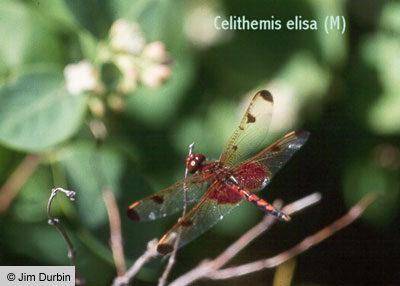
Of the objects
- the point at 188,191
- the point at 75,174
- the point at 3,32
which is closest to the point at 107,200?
the point at 75,174

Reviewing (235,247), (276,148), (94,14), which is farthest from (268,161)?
(94,14)

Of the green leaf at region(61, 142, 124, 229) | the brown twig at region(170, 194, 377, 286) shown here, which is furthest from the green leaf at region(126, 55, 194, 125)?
the brown twig at region(170, 194, 377, 286)

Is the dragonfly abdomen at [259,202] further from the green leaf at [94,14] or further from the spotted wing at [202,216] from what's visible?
the green leaf at [94,14]

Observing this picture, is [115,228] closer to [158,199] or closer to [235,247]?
[158,199]

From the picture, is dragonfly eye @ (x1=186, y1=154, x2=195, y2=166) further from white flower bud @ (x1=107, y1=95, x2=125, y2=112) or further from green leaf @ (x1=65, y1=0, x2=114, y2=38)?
green leaf @ (x1=65, y1=0, x2=114, y2=38)

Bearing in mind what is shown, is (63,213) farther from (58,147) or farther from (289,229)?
(289,229)

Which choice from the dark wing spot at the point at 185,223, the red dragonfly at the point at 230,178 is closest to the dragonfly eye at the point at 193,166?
the red dragonfly at the point at 230,178
